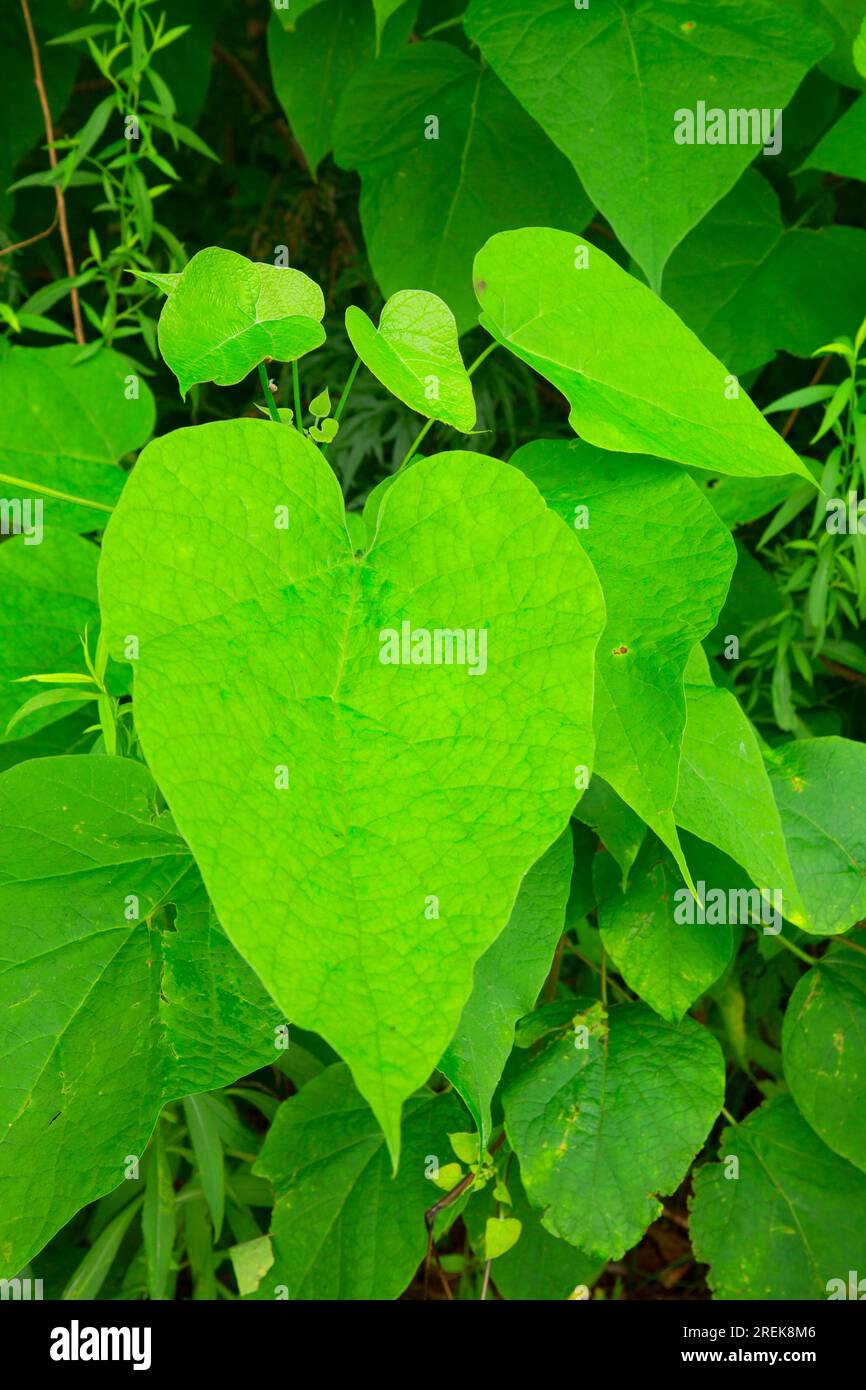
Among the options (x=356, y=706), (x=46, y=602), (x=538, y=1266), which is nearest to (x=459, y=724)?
(x=356, y=706)

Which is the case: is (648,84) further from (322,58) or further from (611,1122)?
(611,1122)

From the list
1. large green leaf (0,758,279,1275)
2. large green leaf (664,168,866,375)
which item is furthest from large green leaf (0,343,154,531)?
large green leaf (664,168,866,375)

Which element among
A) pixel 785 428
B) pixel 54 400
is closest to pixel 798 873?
pixel 785 428

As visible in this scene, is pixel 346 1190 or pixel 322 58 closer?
pixel 346 1190

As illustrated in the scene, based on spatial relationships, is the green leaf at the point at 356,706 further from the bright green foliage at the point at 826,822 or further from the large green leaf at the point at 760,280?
the large green leaf at the point at 760,280

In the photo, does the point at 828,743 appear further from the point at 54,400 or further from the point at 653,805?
the point at 54,400

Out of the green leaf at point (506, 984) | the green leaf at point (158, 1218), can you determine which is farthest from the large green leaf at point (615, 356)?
the green leaf at point (158, 1218)
